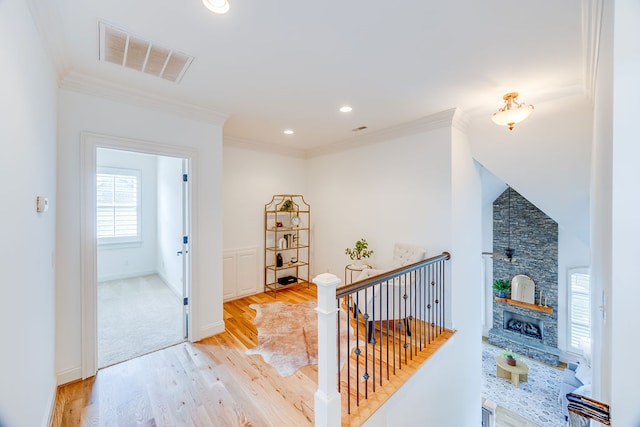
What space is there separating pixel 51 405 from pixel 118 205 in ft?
14.2

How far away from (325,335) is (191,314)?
1912mm

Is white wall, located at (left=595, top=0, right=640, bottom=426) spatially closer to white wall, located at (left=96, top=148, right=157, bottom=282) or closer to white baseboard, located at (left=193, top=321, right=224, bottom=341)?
white baseboard, located at (left=193, top=321, right=224, bottom=341)

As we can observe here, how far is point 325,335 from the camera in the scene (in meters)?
1.64

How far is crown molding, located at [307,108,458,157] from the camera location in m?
3.00

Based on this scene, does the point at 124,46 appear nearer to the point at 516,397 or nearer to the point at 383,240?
the point at 383,240

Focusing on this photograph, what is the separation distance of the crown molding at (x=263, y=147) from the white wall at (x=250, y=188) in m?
0.02

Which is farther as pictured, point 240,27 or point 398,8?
point 240,27

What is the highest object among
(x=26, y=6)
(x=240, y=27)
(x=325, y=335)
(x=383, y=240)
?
(x=240, y=27)

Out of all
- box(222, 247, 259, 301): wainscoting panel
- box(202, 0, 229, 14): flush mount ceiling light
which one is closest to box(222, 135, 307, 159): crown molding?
box(222, 247, 259, 301): wainscoting panel

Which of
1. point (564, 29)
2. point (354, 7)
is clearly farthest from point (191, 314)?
point (564, 29)

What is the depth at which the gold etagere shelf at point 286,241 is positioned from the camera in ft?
14.7

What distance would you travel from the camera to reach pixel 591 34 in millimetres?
1593

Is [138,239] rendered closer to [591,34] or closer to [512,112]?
[512,112]

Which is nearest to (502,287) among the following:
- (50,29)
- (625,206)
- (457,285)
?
(457,285)
